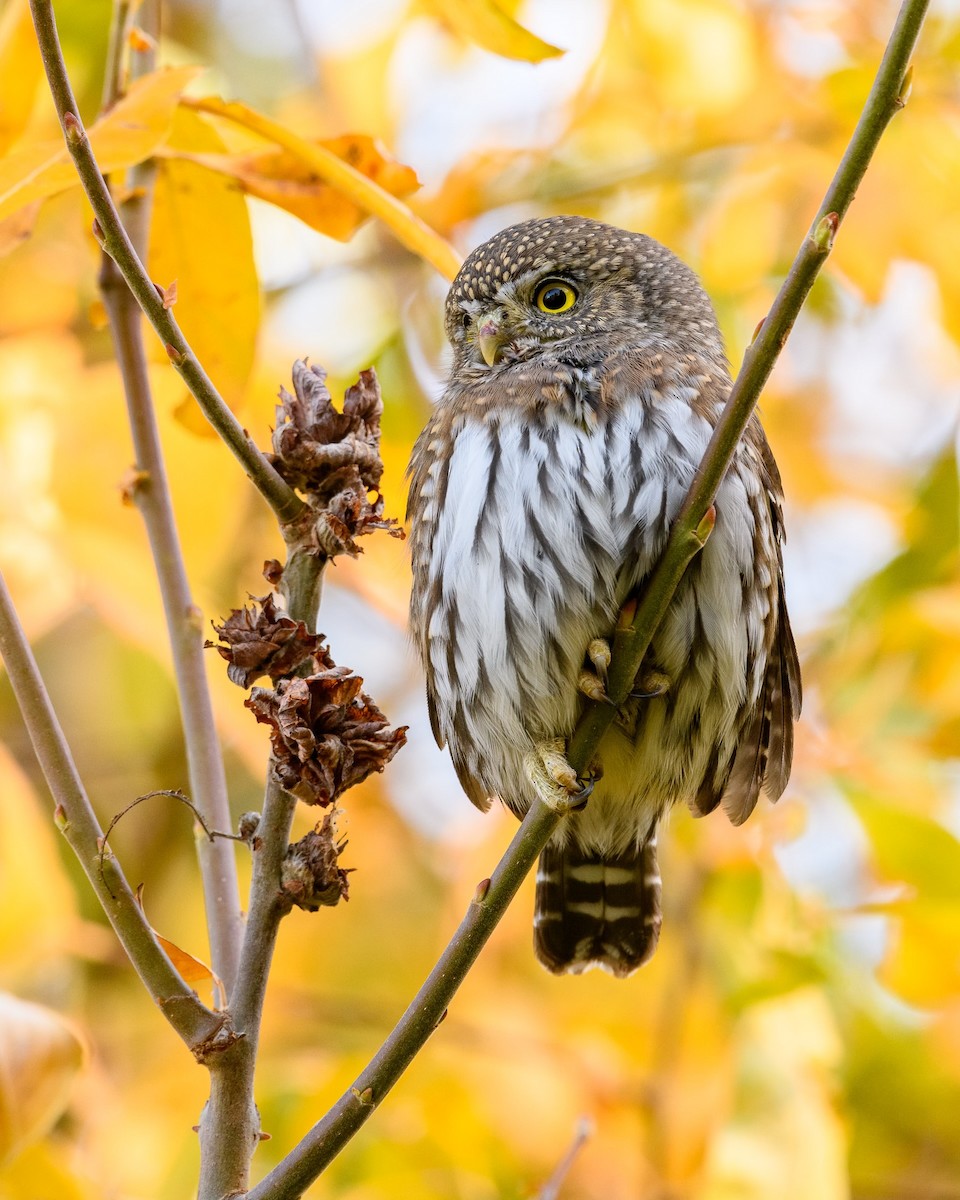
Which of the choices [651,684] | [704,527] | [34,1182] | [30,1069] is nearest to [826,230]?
[704,527]

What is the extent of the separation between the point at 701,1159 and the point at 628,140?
258cm

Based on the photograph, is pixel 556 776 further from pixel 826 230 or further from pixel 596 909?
pixel 826 230

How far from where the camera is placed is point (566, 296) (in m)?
3.34

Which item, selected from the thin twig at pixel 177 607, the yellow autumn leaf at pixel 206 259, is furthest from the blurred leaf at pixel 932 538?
the thin twig at pixel 177 607

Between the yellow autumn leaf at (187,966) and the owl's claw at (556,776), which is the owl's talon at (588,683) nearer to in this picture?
the owl's claw at (556,776)

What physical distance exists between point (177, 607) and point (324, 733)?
432 millimetres

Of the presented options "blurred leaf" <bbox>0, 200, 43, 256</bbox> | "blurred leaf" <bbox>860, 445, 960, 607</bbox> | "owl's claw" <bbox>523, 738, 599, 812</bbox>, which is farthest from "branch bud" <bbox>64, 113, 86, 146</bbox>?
"blurred leaf" <bbox>860, 445, 960, 607</bbox>

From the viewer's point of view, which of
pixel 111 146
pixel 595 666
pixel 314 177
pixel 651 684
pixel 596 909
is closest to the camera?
pixel 111 146

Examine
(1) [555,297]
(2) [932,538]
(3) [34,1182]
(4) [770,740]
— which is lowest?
(3) [34,1182]

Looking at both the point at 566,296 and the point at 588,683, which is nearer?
the point at 588,683

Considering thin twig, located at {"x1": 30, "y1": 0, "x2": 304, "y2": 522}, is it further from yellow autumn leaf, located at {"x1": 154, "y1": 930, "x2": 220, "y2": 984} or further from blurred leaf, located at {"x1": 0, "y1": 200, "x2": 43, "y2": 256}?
yellow autumn leaf, located at {"x1": 154, "y1": 930, "x2": 220, "y2": 984}

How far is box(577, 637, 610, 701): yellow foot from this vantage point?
2551 mm

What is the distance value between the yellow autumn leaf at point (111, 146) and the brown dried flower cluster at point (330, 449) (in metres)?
0.35

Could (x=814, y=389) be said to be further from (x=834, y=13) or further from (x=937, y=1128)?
(x=937, y=1128)
